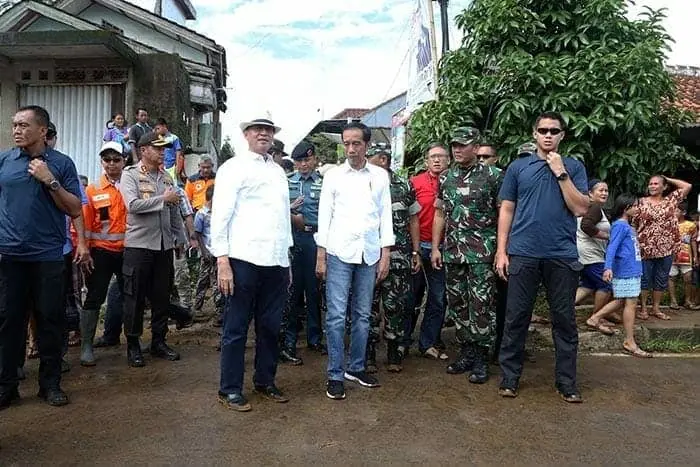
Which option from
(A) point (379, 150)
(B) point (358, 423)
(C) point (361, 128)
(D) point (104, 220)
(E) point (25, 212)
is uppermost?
(C) point (361, 128)

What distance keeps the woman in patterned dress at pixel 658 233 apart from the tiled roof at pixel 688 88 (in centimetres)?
211

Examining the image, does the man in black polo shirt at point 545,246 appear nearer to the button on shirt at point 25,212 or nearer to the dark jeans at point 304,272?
the dark jeans at point 304,272

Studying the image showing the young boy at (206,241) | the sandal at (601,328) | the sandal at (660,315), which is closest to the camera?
the sandal at (601,328)

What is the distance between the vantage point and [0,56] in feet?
31.2

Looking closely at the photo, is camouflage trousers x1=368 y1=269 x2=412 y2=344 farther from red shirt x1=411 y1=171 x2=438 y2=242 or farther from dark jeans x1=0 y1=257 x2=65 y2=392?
dark jeans x1=0 y1=257 x2=65 y2=392

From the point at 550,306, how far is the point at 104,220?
3.75 meters

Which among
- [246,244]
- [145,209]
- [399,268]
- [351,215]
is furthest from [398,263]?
[145,209]

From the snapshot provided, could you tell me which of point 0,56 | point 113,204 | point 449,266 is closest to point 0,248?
point 113,204

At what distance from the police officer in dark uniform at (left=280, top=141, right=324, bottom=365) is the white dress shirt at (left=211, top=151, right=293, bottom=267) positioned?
1.28 metres

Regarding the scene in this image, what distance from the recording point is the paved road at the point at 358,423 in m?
3.39

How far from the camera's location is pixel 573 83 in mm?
6316

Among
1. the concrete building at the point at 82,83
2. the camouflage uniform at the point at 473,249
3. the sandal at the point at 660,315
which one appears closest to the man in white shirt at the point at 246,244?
the camouflage uniform at the point at 473,249

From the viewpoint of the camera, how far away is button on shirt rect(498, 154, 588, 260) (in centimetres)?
436

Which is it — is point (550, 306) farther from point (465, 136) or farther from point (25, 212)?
point (25, 212)
